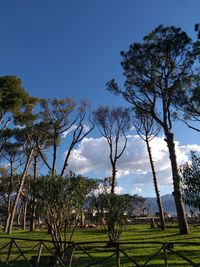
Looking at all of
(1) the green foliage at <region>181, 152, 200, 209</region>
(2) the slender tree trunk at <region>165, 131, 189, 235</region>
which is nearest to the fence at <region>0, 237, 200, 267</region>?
(1) the green foliage at <region>181, 152, 200, 209</region>

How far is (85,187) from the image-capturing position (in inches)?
581

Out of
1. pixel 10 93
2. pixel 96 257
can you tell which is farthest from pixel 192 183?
pixel 10 93

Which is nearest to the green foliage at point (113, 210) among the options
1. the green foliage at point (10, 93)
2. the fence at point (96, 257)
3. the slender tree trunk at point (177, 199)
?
the fence at point (96, 257)

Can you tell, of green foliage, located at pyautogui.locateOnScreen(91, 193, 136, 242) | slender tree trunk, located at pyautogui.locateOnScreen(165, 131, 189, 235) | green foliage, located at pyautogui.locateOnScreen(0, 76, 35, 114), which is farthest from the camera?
green foliage, located at pyautogui.locateOnScreen(0, 76, 35, 114)

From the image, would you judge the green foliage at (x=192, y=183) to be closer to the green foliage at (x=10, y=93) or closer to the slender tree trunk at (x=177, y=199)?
the slender tree trunk at (x=177, y=199)

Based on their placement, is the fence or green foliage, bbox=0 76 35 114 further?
green foliage, bbox=0 76 35 114

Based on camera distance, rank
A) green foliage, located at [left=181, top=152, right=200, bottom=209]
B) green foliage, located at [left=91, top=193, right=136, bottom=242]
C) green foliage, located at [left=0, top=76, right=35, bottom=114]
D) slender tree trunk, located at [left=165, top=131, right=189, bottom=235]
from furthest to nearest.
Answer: green foliage, located at [left=0, top=76, right=35, bottom=114]
slender tree trunk, located at [left=165, top=131, right=189, bottom=235]
green foliage, located at [left=91, top=193, right=136, bottom=242]
green foliage, located at [left=181, top=152, right=200, bottom=209]

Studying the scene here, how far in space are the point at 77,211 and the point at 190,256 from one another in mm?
4730

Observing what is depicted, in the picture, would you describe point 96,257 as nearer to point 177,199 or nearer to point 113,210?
point 113,210

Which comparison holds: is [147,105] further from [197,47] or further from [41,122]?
[41,122]

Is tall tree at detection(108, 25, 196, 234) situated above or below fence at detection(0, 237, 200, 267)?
above

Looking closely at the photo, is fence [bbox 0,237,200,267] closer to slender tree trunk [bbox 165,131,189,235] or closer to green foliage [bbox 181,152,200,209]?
green foliage [bbox 181,152,200,209]

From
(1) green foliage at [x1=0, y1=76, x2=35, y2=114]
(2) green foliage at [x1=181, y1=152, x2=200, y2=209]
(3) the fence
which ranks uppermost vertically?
(1) green foliage at [x1=0, y1=76, x2=35, y2=114]

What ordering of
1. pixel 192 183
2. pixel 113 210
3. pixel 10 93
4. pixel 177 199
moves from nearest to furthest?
pixel 192 183 < pixel 113 210 < pixel 177 199 < pixel 10 93
